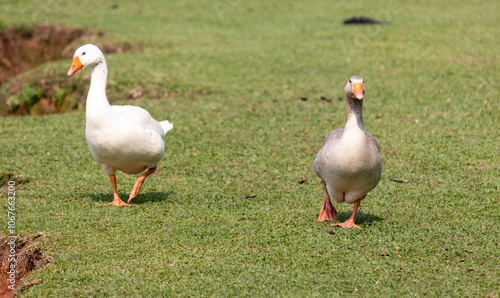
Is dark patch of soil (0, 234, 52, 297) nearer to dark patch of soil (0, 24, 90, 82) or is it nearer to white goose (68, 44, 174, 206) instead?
white goose (68, 44, 174, 206)

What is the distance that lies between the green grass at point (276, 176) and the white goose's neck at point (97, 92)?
1.32m

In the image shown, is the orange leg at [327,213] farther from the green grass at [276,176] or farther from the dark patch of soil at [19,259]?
the dark patch of soil at [19,259]

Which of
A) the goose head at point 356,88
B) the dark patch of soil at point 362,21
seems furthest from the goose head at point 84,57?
the dark patch of soil at point 362,21

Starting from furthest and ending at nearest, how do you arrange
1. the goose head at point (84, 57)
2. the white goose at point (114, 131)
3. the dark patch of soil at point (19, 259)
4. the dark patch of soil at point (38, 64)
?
the dark patch of soil at point (38, 64) < the goose head at point (84, 57) < the white goose at point (114, 131) < the dark patch of soil at point (19, 259)

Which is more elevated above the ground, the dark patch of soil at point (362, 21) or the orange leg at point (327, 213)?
the dark patch of soil at point (362, 21)

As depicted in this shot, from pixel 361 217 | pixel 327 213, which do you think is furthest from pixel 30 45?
pixel 361 217

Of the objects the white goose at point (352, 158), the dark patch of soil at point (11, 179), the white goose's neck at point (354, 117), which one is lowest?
the dark patch of soil at point (11, 179)

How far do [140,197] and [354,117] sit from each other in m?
3.30

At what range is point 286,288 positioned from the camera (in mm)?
5020

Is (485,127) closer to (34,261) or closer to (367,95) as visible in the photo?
(367,95)

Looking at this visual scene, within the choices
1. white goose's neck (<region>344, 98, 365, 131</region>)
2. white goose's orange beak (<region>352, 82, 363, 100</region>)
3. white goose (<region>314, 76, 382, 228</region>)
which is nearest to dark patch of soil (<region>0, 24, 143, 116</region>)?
white goose (<region>314, 76, 382, 228</region>)

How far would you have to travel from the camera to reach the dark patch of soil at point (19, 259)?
5633mm

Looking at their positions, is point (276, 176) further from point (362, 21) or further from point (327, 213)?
point (362, 21)

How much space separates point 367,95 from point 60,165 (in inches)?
263
